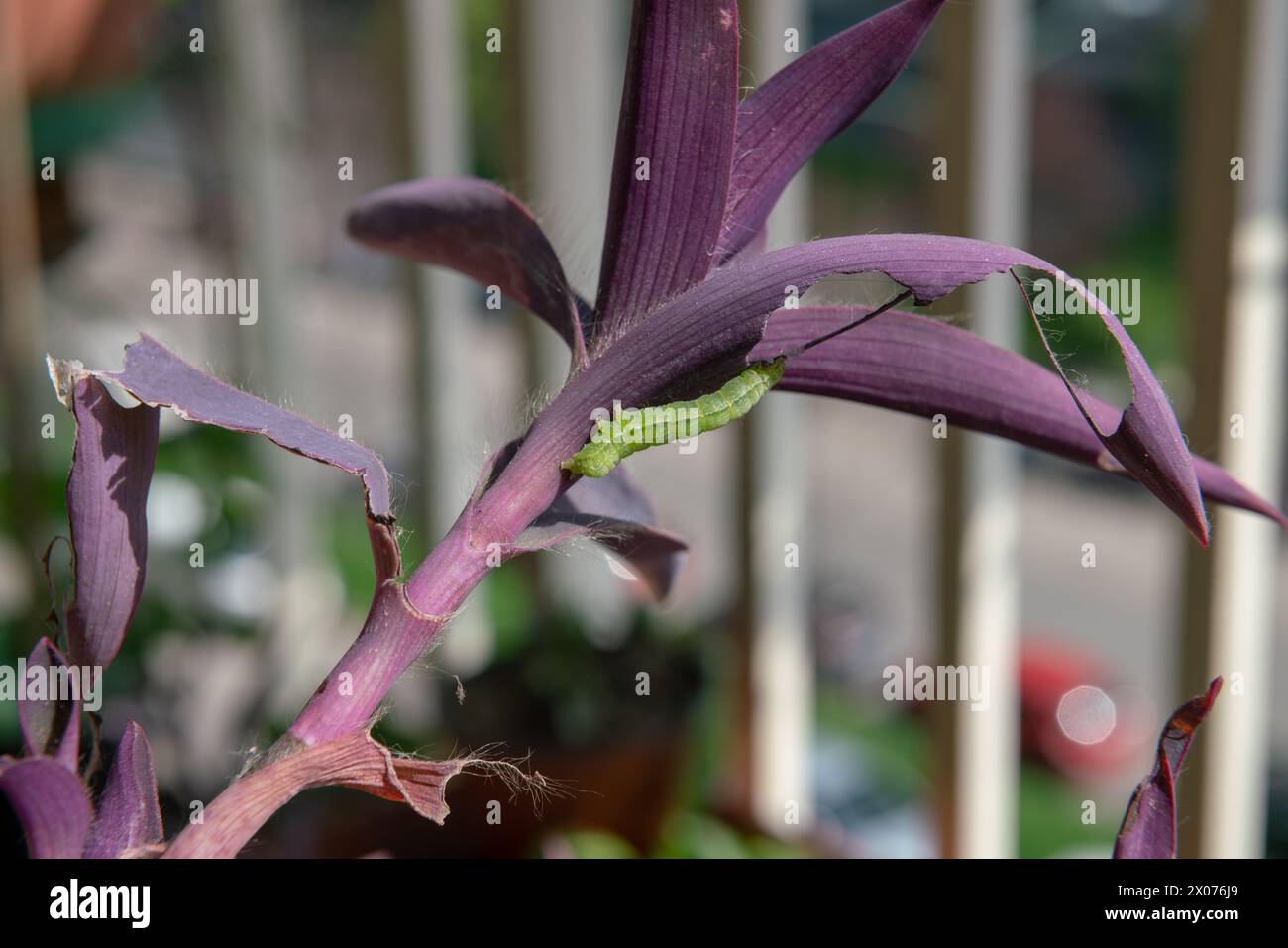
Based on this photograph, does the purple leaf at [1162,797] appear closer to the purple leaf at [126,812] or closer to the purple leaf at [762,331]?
the purple leaf at [762,331]

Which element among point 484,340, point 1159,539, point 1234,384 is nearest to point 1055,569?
point 1159,539

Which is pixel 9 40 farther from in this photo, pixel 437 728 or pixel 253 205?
pixel 437 728

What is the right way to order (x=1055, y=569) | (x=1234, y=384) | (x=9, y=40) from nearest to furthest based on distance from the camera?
(x=1234, y=384), (x=9, y=40), (x=1055, y=569)

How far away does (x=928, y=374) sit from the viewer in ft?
0.63

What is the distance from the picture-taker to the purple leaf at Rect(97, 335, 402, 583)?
177mm

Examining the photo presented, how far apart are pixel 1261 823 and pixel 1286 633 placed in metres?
4.19

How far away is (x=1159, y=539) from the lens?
18.1ft

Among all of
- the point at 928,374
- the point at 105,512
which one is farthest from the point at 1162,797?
the point at 105,512

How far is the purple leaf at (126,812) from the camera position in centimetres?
19

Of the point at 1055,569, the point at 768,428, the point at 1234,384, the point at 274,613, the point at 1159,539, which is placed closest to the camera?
the point at 1234,384

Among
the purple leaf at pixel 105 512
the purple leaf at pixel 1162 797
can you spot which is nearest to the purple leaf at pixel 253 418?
the purple leaf at pixel 105 512

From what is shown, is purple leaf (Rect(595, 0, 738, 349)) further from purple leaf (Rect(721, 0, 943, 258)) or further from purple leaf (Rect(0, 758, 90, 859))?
purple leaf (Rect(0, 758, 90, 859))

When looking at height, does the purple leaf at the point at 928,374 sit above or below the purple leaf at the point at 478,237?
below

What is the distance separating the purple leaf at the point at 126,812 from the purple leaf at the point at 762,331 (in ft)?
0.27
